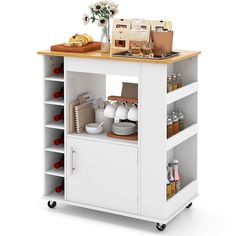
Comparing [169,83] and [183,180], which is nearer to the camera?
[169,83]

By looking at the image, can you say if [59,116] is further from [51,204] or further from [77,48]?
[51,204]

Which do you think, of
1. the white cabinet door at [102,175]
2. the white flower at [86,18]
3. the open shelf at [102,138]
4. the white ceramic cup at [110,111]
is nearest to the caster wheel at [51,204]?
the white cabinet door at [102,175]

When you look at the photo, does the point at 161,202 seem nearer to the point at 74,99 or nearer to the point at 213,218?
the point at 213,218

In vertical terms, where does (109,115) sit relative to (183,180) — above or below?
above

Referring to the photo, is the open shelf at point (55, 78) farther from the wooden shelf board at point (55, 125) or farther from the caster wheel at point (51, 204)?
the caster wheel at point (51, 204)

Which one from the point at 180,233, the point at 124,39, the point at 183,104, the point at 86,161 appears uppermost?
the point at 124,39

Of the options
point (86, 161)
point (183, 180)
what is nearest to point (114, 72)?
point (86, 161)

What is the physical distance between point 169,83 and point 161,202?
876 mm

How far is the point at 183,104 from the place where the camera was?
604 cm

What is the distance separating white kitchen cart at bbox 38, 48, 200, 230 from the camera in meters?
5.52

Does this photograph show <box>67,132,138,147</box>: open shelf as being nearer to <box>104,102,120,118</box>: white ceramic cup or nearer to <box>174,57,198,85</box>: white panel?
<box>104,102,120,118</box>: white ceramic cup

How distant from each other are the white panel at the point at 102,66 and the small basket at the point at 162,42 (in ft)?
0.90

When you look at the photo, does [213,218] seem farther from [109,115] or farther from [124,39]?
[124,39]

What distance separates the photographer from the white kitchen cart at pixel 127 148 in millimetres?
5516
